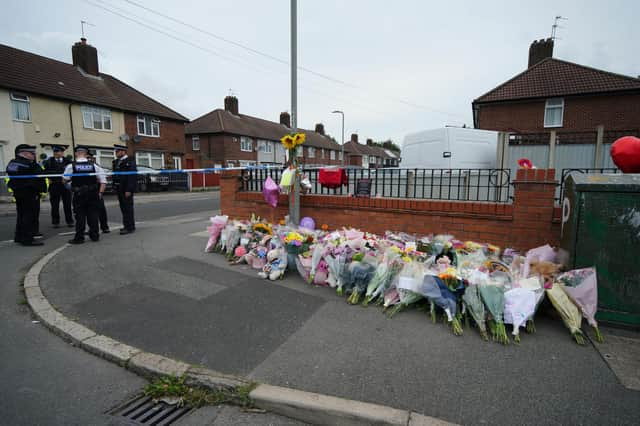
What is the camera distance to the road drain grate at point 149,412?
2.18 metres

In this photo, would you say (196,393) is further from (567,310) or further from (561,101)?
(561,101)

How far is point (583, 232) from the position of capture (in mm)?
3209

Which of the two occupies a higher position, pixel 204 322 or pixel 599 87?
pixel 599 87

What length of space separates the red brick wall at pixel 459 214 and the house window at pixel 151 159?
21796mm

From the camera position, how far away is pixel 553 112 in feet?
64.3

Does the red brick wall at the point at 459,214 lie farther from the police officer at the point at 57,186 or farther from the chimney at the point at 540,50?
the chimney at the point at 540,50

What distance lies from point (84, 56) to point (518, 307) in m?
28.5

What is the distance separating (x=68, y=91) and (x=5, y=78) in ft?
10.0

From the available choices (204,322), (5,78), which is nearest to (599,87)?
(204,322)

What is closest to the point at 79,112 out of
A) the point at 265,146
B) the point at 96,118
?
the point at 96,118

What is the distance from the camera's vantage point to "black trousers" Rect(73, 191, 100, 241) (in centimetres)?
627

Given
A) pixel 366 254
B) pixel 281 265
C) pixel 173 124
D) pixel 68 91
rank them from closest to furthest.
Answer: pixel 366 254
pixel 281 265
pixel 68 91
pixel 173 124

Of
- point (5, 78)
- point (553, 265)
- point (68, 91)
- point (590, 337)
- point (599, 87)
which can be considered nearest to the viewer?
point (590, 337)

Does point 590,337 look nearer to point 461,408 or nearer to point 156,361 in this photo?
point 461,408
